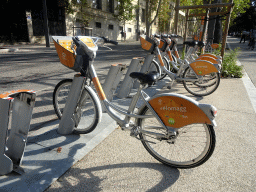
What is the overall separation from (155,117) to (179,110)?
0.27 meters

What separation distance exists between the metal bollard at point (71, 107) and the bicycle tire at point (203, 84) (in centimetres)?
318

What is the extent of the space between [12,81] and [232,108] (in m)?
5.79

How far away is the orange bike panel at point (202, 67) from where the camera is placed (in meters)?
4.66

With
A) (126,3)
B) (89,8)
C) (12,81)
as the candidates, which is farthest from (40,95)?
(126,3)

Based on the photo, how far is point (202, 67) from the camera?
4734 millimetres

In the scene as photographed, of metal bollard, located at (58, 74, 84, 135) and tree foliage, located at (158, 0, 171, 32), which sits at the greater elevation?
tree foliage, located at (158, 0, 171, 32)

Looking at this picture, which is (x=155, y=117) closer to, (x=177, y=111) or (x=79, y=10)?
(x=177, y=111)

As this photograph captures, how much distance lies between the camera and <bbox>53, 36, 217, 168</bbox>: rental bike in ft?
6.97

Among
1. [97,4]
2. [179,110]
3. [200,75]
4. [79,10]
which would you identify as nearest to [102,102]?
[179,110]

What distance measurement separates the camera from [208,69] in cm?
471

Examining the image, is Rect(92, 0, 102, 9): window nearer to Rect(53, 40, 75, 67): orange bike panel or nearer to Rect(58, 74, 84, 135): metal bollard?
Rect(53, 40, 75, 67): orange bike panel

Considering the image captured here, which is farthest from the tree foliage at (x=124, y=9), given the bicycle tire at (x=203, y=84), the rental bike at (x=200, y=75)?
the bicycle tire at (x=203, y=84)

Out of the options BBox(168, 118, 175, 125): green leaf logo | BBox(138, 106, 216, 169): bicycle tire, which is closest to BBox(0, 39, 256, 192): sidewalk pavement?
BBox(138, 106, 216, 169): bicycle tire

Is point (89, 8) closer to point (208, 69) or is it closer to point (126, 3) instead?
point (126, 3)
